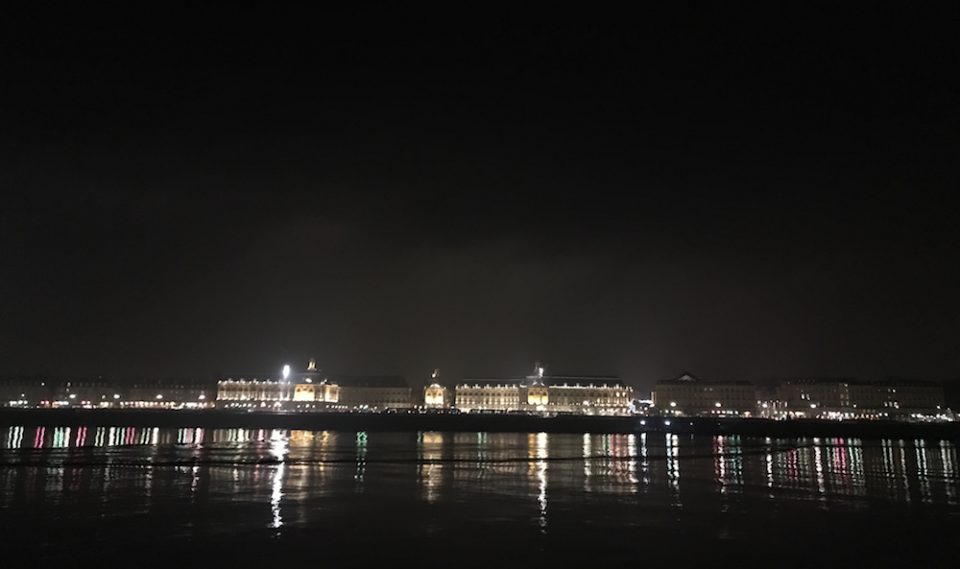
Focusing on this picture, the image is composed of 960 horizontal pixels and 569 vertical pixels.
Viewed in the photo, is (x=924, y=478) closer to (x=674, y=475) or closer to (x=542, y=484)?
(x=674, y=475)

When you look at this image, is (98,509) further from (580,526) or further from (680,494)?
(680,494)

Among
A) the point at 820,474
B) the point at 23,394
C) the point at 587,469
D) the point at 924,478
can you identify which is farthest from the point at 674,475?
the point at 23,394

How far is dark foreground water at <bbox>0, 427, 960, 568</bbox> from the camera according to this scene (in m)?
15.3

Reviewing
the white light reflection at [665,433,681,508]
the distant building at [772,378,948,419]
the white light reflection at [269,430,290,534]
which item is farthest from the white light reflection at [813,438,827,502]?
the distant building at [772,378,948,419]

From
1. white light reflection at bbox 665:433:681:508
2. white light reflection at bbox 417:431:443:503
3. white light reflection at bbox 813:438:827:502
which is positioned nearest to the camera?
white light reflection at bbox 665:433:681:508

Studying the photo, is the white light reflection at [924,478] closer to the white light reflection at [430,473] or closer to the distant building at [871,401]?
the white light reflection at [430,473]

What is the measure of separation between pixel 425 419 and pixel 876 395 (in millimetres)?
148546

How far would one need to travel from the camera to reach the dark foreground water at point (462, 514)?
1528 cm

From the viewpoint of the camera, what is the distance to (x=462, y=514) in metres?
20.5

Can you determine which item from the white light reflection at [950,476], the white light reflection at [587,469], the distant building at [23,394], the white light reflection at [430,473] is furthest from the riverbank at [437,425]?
the distant building at [23,394]

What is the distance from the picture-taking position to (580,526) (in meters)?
18.6

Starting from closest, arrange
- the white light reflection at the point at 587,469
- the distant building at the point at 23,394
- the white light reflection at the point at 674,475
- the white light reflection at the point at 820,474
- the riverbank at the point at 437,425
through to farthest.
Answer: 1. the white light reflection at the point at 674,475
2. the white light reflection at the point at 820,474
3. the white light reflection at the point at 587,469
4. the riverbank at the point at 437,425
5. the distant building at the point at 23,394

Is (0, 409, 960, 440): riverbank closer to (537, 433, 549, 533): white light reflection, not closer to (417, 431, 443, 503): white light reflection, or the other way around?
(417, 431, 443, 503): white light reflection

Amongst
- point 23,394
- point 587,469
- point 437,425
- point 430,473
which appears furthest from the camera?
point 23,394
